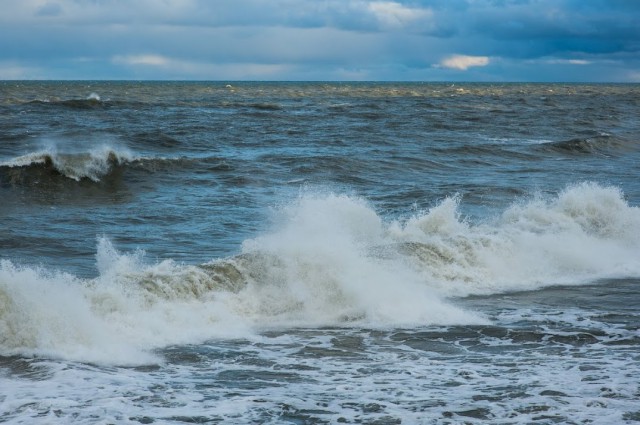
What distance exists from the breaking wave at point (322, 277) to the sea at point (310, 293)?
33mm

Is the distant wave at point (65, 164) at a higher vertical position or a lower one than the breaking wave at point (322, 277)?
higher

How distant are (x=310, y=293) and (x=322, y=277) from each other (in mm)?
379

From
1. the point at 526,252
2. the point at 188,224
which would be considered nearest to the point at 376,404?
the point at 526,252

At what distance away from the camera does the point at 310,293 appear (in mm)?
10883

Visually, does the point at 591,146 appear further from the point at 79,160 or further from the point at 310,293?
the point at 310,293

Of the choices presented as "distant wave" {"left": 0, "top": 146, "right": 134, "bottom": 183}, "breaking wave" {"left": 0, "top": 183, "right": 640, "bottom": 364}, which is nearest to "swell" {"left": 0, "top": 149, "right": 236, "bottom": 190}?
"distant wave" {"left": 0, "top": 146, "right": 134, "bottom": 183}

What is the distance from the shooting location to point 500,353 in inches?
345

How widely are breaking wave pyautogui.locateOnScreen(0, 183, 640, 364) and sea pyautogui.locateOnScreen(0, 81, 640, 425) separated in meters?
0.03

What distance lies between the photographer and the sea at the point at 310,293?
23.7ft

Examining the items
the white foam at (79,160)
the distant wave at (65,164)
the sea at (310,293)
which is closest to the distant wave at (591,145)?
the sea at (310,293)

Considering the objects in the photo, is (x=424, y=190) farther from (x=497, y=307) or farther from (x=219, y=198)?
(x=497, y=307)

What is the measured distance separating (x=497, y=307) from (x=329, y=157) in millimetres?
14291

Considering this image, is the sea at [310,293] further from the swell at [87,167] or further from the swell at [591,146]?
the swell at [591,146]

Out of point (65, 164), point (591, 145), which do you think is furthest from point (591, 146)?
point (65, 164)
